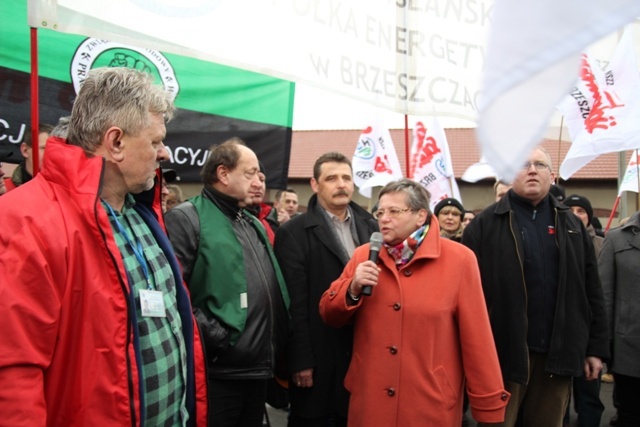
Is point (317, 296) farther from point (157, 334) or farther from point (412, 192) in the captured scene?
point (157, 334)

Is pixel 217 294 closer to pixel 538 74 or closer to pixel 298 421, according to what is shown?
pixel 298 421

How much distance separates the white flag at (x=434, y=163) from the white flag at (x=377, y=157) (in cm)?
81

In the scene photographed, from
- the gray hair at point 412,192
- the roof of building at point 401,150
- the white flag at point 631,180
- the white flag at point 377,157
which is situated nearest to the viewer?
the gray hair at point 412,192

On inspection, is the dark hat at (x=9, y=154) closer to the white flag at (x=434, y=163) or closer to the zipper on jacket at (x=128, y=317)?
the zipper on jacket at (x=128, y=317)

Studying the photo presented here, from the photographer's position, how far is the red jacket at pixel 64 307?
1.53 metres

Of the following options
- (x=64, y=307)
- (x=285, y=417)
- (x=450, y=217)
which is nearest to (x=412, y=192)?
(x=64, y=307)

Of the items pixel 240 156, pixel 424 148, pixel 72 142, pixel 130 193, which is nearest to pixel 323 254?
pixel 240 156

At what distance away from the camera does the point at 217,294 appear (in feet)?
9.22

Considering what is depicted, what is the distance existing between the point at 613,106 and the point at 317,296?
13.1ft

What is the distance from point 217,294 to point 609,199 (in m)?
23.5

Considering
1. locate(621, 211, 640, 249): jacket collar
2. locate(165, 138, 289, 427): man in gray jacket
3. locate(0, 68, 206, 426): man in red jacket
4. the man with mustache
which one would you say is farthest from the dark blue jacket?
locate(0, 68, 206, 426): man in red jacket

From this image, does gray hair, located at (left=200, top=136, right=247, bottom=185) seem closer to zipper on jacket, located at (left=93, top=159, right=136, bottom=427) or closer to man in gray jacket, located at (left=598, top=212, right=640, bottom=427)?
zipper on jacket, located at (left=93, top=159, right=136, bottom=427)

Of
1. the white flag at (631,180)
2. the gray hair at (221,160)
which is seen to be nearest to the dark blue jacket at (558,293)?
the gray hair at (221,160)

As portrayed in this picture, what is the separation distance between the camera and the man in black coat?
336cm
